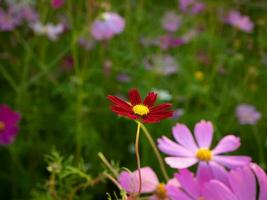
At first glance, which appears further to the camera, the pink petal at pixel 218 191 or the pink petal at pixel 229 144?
the pink petal at pixel 229 144

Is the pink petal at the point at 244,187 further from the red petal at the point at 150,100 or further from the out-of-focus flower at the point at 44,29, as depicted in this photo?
the out-of-focus flower at the point at 44,29

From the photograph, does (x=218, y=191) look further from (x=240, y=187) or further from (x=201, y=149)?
(x=201, y=149)

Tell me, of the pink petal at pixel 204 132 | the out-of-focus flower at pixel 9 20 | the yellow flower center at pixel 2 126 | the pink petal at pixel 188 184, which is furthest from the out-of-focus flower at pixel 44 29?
the pink petal at pixel 188 184

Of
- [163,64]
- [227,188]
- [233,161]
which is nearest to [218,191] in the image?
[227,188]

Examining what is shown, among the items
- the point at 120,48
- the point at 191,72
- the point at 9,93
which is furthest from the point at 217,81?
the point at 9,93

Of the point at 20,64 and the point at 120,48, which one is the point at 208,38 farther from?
the point at 20,64

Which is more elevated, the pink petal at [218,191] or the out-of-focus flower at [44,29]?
the out-of-focus flower at [44,29]
